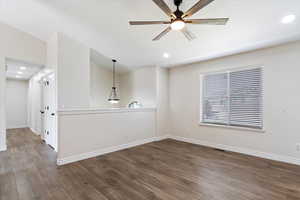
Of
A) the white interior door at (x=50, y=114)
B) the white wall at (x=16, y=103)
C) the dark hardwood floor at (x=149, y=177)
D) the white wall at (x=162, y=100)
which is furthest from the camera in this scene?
the white wall at (x=16, y=103)

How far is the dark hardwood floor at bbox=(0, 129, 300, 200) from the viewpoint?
2023mm

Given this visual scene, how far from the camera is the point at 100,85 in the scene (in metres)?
6.44

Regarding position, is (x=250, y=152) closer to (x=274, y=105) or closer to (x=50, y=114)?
(x=274, y=105)

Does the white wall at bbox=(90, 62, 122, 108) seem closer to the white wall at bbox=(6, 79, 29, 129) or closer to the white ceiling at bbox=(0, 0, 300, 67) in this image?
the white ceiling at bbox=(0, 0, 300, 67)

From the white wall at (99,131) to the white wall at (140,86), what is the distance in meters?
0.64

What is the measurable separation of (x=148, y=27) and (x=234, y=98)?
283 cm

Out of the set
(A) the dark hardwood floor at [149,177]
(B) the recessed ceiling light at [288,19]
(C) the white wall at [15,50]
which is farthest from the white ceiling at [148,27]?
(A) the dark hardwood floor at [149,177]

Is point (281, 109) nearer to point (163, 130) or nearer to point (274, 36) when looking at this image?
point (274, 36)

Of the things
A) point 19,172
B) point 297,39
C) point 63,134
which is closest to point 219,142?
point 297,39

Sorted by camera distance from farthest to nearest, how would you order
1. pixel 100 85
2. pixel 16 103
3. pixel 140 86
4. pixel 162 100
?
pixel 16 103 → pixel 100 85 → pixel 140 86 → pixel 162 100

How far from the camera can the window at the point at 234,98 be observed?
3.51 meters

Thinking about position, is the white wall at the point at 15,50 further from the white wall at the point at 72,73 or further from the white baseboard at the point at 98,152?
the white baseboard at the point at 98,152

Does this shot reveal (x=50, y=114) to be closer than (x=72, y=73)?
No

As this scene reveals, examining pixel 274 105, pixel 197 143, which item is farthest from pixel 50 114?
pixel 274 105
